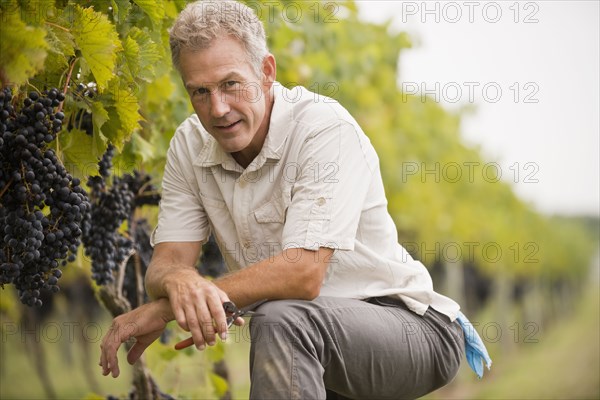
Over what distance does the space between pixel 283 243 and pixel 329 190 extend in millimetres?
258

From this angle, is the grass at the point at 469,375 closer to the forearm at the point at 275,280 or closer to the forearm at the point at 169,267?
the forearm at the point at 169,267

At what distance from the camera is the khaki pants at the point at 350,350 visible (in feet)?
9.30

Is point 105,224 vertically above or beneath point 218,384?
above

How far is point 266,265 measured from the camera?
3055 millimetres

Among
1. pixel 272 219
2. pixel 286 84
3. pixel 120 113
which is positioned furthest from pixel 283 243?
pixel 286 84

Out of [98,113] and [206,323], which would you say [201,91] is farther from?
[206,323]

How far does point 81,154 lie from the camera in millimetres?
3391

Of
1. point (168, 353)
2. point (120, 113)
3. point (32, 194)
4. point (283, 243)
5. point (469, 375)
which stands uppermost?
point (120, 113)

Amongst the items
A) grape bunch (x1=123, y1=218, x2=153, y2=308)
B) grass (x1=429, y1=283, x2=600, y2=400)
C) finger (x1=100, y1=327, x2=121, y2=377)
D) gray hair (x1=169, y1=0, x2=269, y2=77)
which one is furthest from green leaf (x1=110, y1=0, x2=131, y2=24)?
grass (x1=429, y1=283, x2=600, y2=400)

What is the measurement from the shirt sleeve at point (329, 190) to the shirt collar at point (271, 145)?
0.40 ft

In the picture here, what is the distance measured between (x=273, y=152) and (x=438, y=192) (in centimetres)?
1339

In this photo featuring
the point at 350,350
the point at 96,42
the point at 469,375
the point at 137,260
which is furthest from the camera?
the point at 469,375

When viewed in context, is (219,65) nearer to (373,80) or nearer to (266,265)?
(266,265)

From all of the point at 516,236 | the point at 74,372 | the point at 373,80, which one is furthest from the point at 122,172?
the point at 516,236
